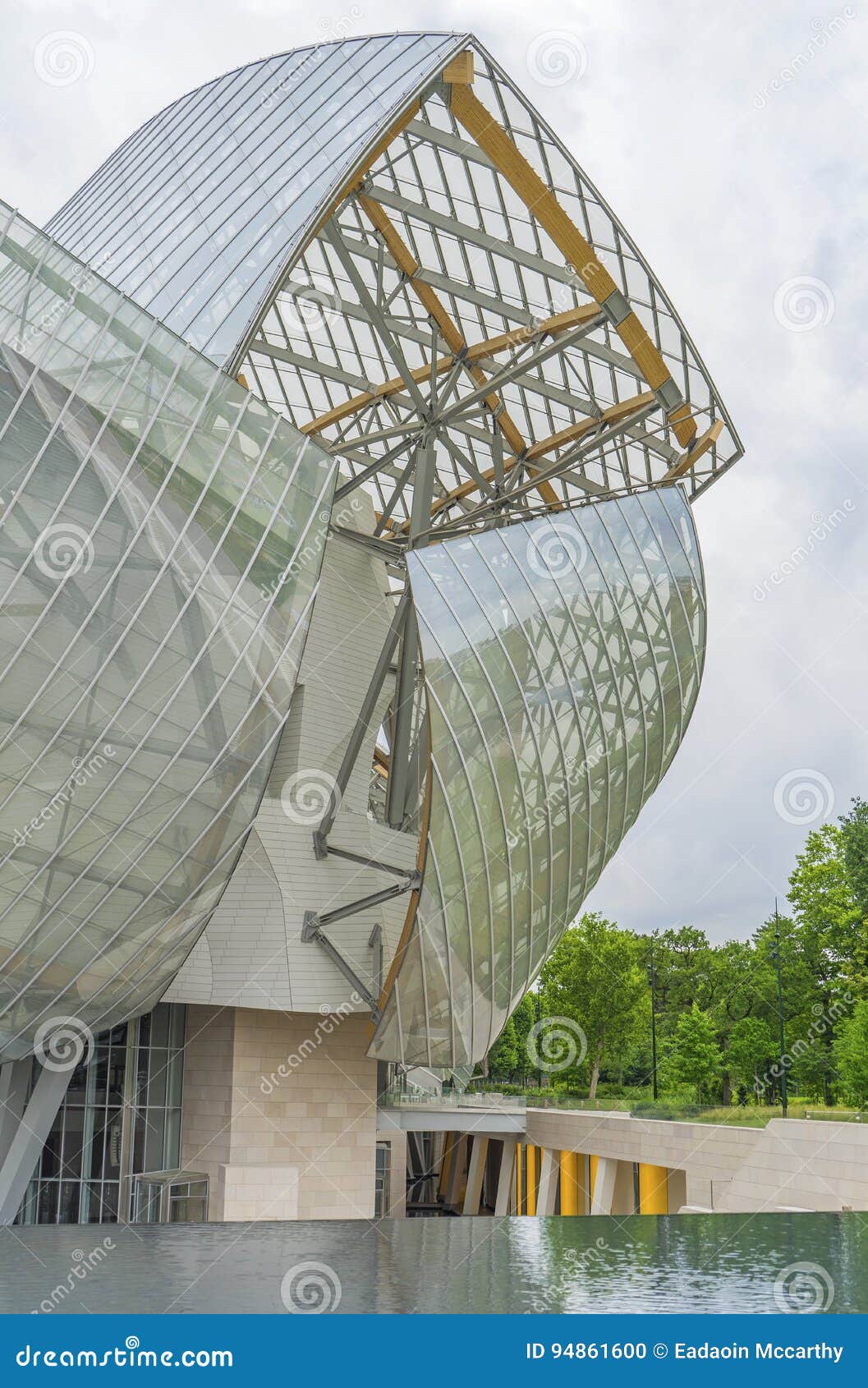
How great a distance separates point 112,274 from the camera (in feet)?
90.4

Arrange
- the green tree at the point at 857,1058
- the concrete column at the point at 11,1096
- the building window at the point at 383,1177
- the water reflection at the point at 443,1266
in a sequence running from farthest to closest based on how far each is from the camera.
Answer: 1. the building window at the point at 383,1177
2. the green tree at the point at 857,1058
3. the concrete column at the point at 11,1096
4. the water reflection at the point at 443,1266

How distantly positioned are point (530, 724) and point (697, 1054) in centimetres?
4210

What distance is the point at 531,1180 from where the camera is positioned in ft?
161

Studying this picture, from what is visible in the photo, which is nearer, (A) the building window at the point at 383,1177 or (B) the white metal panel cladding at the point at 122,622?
(B) the white metal panel cladding at the point at 122,622

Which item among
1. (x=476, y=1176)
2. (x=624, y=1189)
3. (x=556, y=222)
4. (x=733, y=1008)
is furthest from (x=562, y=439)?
(x=733, y=1008)

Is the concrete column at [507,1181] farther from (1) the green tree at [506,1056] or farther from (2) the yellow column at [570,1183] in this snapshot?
(1) the green tree at [506,1056]

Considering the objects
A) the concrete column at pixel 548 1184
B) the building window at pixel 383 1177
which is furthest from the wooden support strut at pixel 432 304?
the concrete column at pixel 548 1184

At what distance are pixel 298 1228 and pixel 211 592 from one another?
10962mm

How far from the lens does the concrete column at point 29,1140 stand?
2236 centimetres

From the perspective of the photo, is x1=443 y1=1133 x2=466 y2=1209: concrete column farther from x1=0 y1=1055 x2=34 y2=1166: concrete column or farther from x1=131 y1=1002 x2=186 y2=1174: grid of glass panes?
x1=0 y1=1055 x2=34 y2=1166: concrete column

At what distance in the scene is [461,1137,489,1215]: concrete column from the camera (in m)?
55.0

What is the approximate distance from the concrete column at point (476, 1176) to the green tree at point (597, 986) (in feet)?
29.8

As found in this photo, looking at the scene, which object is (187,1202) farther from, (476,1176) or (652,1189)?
(476,1176)

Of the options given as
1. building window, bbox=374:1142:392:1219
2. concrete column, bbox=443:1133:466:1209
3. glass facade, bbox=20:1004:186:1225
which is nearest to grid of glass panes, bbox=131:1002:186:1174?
glass facade, bbox=20:1004:186:1225
